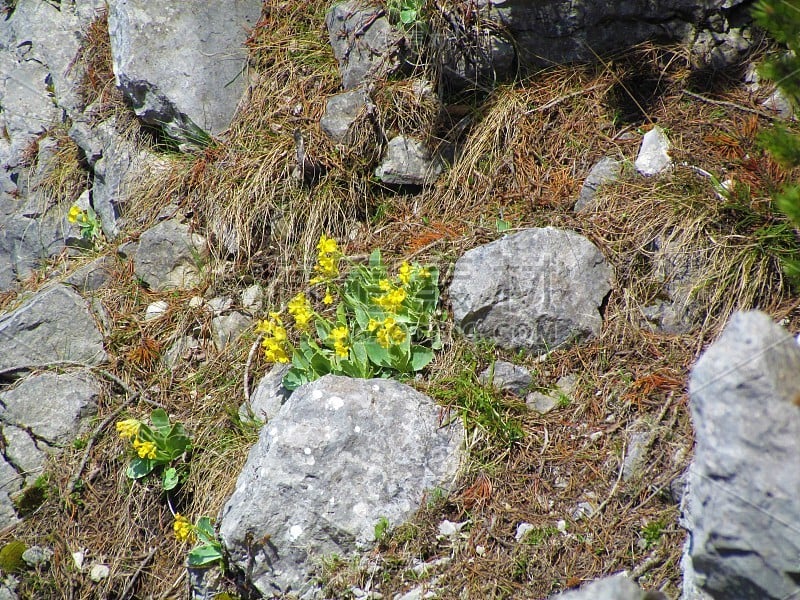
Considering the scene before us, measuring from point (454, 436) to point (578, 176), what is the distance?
6.26ft

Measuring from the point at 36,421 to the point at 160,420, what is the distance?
1.12 meters

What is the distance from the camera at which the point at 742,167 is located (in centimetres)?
355

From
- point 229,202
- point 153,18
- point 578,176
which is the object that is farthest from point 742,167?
point 153,18

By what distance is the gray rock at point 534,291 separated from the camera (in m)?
3.56

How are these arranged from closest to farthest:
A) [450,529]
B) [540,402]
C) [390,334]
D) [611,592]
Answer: [611,592] → [450,529] → [540,402] → [390,334]

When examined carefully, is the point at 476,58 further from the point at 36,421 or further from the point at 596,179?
the point at 36,421

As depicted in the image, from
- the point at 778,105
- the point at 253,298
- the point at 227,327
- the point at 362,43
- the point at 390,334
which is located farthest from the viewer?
the point at 362,43

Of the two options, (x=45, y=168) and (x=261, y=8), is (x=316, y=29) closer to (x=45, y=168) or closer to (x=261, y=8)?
(x=261, y=8)

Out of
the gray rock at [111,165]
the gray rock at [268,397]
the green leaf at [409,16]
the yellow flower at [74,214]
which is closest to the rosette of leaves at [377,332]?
the gray rock at [268,397]

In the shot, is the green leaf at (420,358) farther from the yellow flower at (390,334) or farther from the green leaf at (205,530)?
the green leaf at (205,530)

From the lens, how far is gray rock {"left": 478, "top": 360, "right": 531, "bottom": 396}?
3.46 meters

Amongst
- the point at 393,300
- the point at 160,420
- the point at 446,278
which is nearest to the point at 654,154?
the point at 446,278

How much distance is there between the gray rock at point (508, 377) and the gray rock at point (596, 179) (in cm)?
112

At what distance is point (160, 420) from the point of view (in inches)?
163
